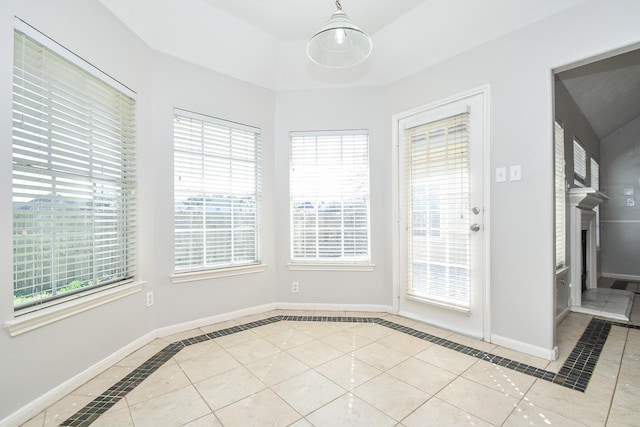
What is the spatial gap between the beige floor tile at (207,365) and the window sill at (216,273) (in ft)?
2.57

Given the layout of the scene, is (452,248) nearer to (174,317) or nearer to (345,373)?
(345,373)

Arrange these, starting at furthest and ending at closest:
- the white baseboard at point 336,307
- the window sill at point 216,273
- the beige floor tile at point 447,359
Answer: the white baseboard at point 336,307
the window sill at point 216,273
the beige floor tile at point 447,359

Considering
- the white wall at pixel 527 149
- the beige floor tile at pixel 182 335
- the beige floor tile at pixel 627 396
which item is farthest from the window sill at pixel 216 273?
the beige floor tile at pixel 627 396

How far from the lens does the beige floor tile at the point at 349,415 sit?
5.21ft

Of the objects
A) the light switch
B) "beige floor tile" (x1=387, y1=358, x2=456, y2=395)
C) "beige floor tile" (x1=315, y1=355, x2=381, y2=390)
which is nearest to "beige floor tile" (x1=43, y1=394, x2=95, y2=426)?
"beige floor tile" (x1=315, y1=355, x2=381, y2=390)

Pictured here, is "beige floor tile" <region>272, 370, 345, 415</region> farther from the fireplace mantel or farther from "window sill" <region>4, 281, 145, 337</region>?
the fireplace mantel

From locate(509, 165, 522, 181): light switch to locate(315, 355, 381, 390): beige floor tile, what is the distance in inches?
72.1

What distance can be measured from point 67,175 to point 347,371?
2.31 metres

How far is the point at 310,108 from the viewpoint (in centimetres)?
346

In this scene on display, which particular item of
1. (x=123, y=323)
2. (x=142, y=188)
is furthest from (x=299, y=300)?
(x=142, y=188)

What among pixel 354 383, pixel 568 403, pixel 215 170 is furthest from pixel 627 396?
pixel 215 170

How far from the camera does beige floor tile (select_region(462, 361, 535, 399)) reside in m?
1.89

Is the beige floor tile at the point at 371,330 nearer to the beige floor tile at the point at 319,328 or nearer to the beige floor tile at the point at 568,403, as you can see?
the beige floor tile at the point at 319,328

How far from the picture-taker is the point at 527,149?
2344 mm
